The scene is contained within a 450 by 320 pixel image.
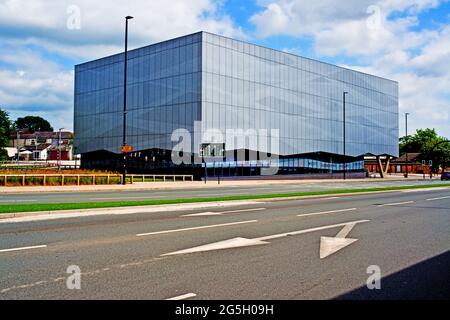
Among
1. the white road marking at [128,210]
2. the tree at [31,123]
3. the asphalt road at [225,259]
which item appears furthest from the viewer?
the tree at [31,123]

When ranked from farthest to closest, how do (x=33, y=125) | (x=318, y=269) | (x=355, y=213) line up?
(x=33, y=125) → (x=355, y=213) → (x=318, y=269)

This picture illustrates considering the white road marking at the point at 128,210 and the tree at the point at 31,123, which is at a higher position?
the tree at the point at 31,123

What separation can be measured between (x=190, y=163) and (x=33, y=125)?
5136 inches

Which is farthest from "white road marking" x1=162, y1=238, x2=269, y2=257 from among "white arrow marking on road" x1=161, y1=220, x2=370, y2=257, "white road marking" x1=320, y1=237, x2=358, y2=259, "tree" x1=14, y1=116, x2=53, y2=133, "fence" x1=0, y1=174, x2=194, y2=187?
"tree" x1=14, y1=116, x2=53, y2=133

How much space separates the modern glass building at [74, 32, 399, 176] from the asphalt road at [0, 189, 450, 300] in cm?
3015

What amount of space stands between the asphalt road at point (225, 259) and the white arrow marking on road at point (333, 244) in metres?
0.02

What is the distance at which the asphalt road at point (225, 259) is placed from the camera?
5453 millimetres

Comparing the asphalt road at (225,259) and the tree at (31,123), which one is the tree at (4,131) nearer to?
the asphalt road at (225,259)

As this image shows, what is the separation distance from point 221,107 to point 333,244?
136 ft

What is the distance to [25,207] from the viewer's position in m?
13.5

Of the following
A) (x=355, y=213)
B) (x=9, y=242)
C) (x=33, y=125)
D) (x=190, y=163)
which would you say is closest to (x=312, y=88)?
(x=190, y=163)

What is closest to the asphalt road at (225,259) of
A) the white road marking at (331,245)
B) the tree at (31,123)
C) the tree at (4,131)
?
the white road marking at (331,245)
